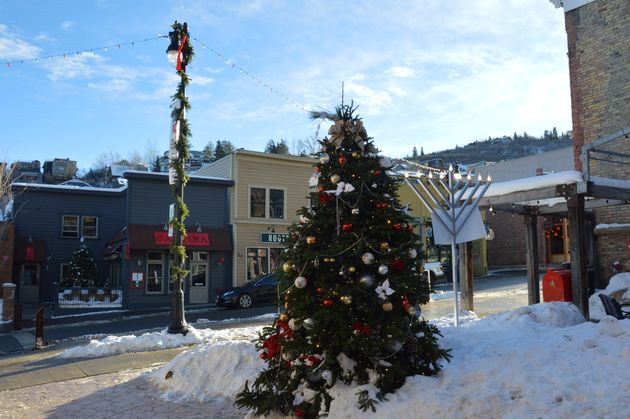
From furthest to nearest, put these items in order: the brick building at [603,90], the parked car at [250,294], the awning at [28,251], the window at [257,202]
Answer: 1. the window at [257,202]
2. the awning at [28,251]
3. the parked car at [250,294]
4. the brick building at [603,90]

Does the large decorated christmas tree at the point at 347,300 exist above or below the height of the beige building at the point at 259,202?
below

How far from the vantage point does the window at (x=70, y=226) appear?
29.4 meters

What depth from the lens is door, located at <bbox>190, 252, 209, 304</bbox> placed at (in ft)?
87.1

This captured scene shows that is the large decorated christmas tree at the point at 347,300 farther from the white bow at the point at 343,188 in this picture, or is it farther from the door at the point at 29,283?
the door at the point at 29,283

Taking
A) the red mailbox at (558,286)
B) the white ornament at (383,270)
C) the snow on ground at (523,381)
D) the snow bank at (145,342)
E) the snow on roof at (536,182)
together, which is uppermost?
the snow on roof at (536,182)

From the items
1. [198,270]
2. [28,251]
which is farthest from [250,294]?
[28,251]

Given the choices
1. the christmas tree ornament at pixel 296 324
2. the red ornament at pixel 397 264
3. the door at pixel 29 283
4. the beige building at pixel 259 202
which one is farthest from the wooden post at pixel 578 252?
the door at pixel 29 283

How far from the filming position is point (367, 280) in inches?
203

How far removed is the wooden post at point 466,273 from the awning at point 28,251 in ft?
77.0

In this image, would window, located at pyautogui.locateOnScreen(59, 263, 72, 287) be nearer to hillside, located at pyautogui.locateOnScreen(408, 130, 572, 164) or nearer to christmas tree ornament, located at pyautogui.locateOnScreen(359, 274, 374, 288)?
christmas tree ornament, located at pyautogui.locateOnScreen(359, 274, 374, 288)

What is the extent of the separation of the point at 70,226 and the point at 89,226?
97 centimetres

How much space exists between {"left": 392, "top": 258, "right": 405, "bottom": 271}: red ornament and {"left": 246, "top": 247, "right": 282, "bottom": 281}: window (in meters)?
22.7

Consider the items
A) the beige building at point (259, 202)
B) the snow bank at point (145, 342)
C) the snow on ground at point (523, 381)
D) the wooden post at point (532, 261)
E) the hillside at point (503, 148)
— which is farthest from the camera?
the hillside at point (503, 148)

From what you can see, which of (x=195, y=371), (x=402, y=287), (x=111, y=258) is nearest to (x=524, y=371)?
(x=402, y=287)
